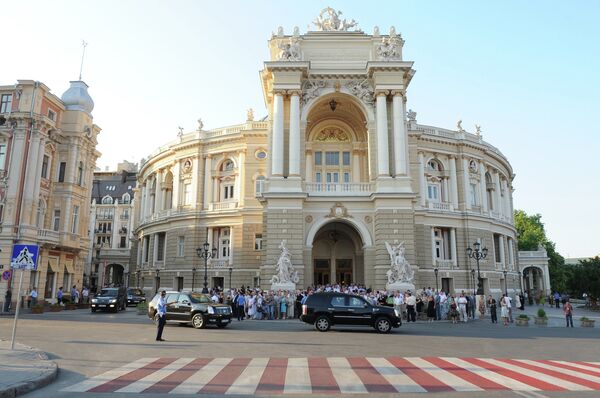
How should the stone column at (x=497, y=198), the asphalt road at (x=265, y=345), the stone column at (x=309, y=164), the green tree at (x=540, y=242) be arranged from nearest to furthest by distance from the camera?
1. the asphalt road at (x=265, y=345)
2. the stone column at (x=309, y=164)
3. the stone column at (x=497, y=198)
4. the green tree at (x=540, y=242)

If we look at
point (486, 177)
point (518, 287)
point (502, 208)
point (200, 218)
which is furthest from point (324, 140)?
point (518, 287)

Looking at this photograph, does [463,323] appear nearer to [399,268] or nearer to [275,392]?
[399,268]

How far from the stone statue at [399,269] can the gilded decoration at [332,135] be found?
1409 cm

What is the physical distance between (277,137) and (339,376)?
88.1 feet

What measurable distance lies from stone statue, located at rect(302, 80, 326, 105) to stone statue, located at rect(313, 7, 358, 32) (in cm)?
537

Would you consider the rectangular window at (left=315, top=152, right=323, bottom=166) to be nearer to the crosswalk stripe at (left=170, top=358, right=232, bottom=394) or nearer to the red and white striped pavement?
the red and white striped pavement

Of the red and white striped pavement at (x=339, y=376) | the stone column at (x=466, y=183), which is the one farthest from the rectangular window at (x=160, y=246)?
the red and white striped pavement at (x=339, y=376)

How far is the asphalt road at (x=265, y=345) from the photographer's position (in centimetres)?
1245

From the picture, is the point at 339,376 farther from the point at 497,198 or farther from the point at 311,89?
the point at 497,198

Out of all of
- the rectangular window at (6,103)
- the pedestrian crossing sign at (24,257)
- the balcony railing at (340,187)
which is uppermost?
the rectangular window at (6,103)

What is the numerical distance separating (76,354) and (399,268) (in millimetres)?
22414

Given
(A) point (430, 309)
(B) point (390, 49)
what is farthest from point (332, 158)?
(A) point (430, 309)

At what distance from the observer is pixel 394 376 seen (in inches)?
380

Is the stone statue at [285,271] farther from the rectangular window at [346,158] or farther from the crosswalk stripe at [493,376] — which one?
the crosswalk stripe at [493,376]
